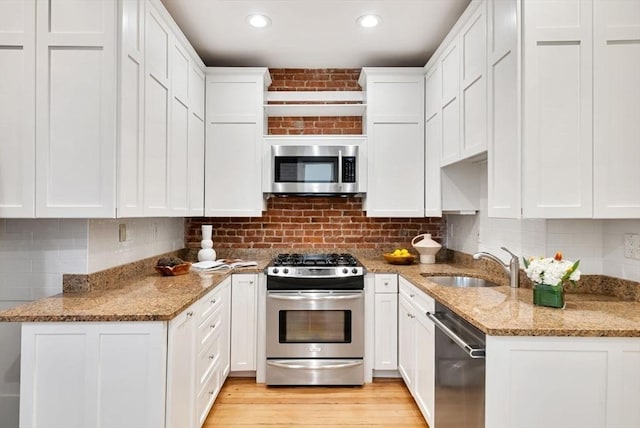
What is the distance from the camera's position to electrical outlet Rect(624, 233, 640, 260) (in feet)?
6.04

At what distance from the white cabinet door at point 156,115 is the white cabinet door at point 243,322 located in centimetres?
86

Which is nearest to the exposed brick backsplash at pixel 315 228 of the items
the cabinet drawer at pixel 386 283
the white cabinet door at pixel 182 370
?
the cabinet drawer at pixel 386 283

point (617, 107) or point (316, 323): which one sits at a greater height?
point (617, 107)

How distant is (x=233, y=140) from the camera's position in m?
3.30

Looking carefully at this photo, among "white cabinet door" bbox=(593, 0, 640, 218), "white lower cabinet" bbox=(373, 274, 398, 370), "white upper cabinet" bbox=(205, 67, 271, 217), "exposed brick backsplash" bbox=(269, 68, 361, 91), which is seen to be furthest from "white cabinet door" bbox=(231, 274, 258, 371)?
"white cabinet door" bbox=(593, 0, 640, 218)

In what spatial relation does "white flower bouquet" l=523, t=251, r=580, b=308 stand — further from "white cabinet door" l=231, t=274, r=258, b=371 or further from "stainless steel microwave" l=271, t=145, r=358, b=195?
"white cabinet door" l=231, t=274, r=258, b=371

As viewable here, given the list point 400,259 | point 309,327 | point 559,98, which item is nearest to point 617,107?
point 559,98

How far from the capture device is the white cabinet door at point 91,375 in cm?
161

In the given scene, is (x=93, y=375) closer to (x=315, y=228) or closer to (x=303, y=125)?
(x=315, y=228)

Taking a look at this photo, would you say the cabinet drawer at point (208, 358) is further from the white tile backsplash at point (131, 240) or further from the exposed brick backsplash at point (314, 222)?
the exposed brick backsplash at point (314, 222)

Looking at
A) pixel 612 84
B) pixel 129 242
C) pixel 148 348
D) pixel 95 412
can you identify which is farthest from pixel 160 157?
pixel 612 84

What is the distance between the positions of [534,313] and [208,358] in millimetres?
1844

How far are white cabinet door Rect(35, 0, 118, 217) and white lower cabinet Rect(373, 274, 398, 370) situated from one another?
194 centimetres

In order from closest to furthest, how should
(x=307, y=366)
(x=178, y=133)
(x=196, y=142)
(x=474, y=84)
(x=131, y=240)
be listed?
(x=474, y=84) < (x=131, y=240) < (x=178, y=133) < (x=307, y=366) < (x=196, y=142)
